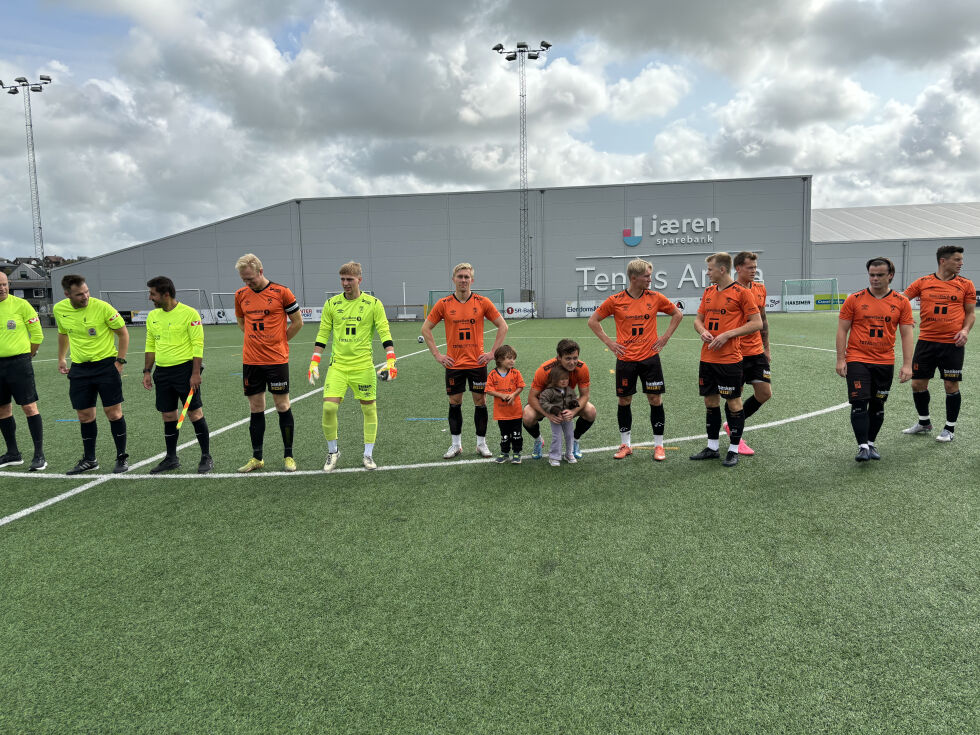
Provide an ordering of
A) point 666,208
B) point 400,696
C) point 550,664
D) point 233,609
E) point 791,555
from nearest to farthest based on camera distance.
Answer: point 400,696 → point 550,664 → point 233,609 → point 791,555 → point 666,208

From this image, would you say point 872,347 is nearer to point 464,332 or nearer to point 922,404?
point 922,404

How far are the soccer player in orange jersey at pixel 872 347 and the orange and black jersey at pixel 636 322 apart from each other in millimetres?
1747

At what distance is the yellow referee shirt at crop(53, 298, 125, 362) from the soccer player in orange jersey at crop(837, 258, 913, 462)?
7.43m

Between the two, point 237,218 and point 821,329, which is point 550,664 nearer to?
point 821,329

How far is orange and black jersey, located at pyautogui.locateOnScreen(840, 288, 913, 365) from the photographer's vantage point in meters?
5.53

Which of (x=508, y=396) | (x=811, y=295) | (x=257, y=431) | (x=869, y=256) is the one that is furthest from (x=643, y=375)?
(x=869, y=256)

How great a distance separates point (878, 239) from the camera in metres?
41.5

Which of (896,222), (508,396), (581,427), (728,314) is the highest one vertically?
(896,222)

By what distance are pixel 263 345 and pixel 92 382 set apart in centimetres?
183

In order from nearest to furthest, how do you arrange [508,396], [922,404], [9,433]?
1. [508,396]
2. [9,433]
3. [922,404]

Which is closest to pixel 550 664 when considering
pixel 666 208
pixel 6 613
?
pixel 6 613

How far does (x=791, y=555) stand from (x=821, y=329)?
2094 cm

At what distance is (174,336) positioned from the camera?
18.7ft

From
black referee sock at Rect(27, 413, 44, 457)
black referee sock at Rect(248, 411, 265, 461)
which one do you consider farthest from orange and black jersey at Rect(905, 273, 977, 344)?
black referee sock at Rect(27, 413, 44, 457)
